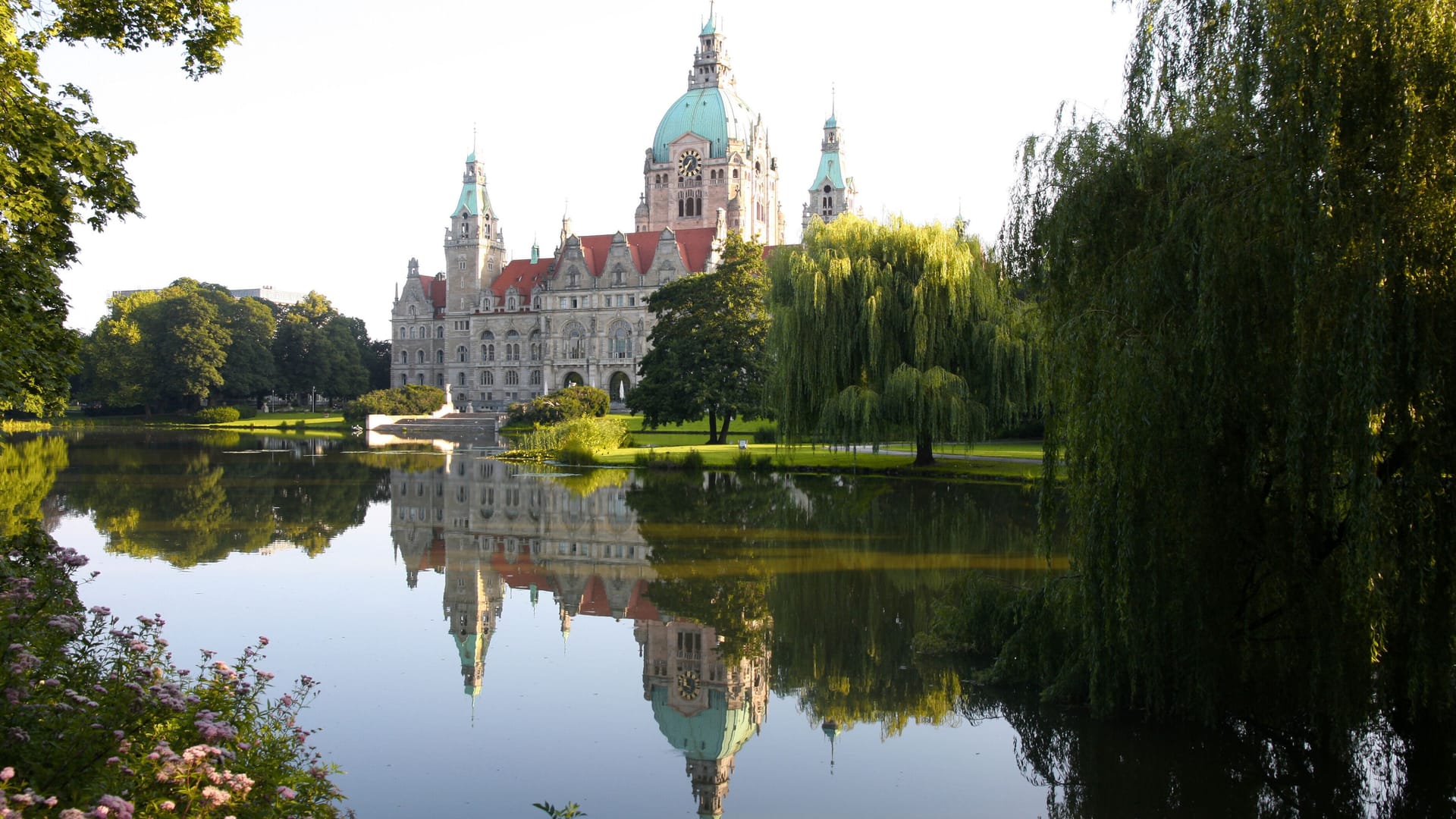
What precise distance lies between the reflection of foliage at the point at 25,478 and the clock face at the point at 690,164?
179ft

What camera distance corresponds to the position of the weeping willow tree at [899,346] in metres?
27.5

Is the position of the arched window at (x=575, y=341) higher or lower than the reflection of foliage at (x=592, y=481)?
higher

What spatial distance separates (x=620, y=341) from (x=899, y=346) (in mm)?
57938

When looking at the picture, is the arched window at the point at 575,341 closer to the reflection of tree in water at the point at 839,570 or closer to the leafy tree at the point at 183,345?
the leafy tree at the point at 183,345

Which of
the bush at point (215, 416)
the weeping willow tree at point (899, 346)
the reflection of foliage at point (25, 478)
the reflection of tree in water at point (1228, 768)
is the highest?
the weeping willow tree at point (899, 346)

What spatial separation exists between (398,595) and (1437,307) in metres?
11.7

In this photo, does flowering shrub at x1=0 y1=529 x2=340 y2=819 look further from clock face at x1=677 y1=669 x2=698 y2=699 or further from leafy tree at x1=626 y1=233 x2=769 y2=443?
leafy tree at x1=626 y1=233 x2=769 y2=443

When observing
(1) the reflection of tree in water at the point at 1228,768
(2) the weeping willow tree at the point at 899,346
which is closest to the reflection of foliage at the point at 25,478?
(1) the reflection of tree in water at the point at 1228,768

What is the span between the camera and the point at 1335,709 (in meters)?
7.70

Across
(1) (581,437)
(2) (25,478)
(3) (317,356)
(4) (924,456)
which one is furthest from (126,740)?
(3) (317,356)

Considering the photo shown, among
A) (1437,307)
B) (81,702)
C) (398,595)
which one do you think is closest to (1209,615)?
(1437,307)

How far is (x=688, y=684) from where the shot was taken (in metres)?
10.4

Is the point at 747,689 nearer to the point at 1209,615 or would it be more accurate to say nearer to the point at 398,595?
the point at 1209,615

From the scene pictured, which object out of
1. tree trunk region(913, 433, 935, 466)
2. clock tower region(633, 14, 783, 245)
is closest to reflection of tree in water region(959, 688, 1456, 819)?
tree trunk region(913, 433, 935, 466)
